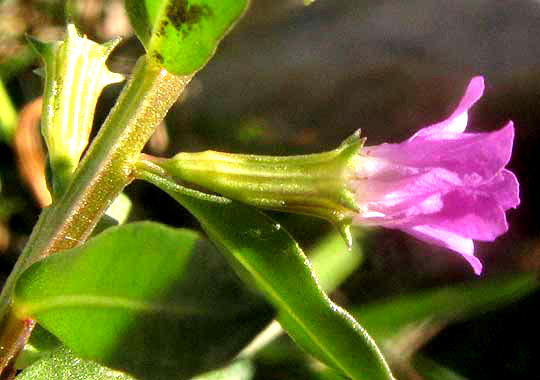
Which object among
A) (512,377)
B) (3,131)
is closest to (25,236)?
(3,131)

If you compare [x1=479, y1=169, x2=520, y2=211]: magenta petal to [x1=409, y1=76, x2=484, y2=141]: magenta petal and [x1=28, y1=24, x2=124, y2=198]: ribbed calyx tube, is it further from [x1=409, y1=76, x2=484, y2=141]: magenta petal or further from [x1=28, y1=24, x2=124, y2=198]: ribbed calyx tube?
[x1=28, y1=24, x2=124, y2=198]: ribbed calyx tube

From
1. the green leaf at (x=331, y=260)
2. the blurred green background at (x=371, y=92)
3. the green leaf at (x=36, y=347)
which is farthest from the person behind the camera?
the blurred green background at (x=371, y=92)

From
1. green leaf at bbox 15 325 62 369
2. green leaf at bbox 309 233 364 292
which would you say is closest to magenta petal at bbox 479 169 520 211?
green leaf at bbox 15 325 62 369

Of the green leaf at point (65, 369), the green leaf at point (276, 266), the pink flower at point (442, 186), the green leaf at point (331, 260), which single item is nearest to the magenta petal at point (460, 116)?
the pink flower at point (442, 186)

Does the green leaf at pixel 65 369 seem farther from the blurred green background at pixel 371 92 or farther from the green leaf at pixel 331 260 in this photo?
the blurred green background at pixel 371 92

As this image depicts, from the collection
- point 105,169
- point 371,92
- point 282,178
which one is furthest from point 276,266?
point 371,92

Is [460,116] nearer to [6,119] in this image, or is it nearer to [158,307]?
[158,307]
